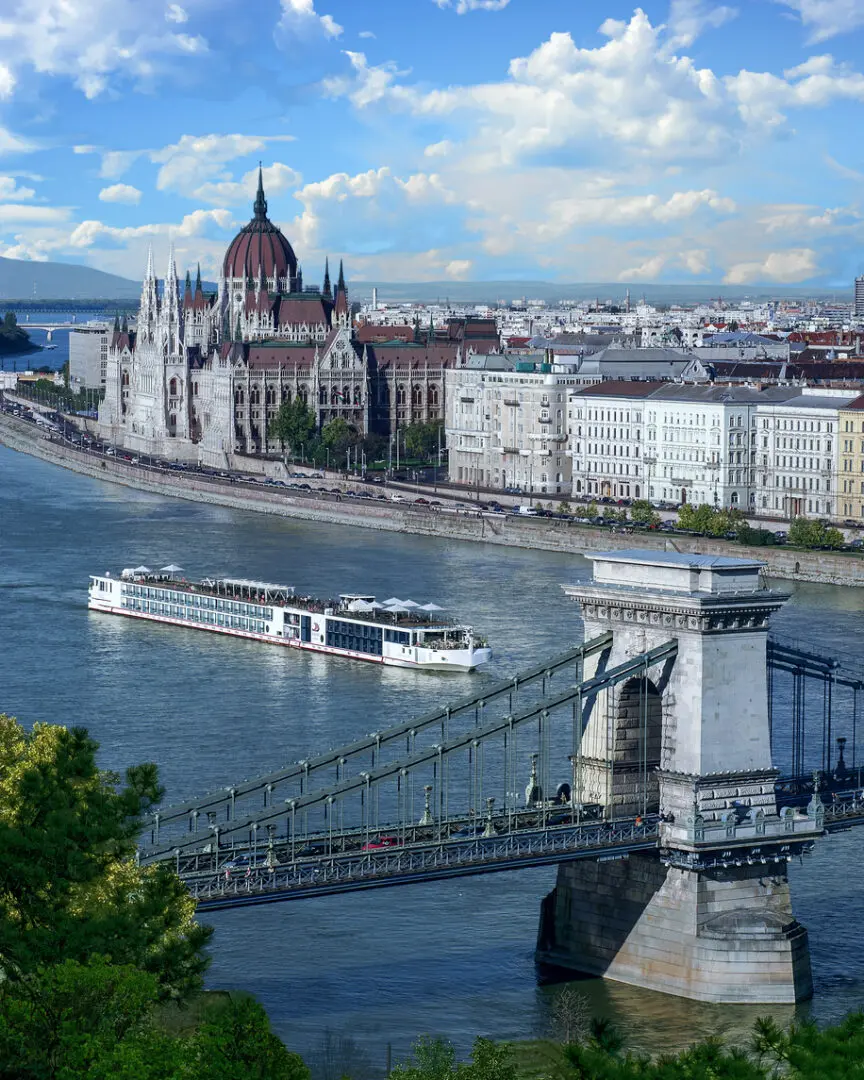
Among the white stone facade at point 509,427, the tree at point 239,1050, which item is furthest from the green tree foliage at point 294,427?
the tree at point 239,1050

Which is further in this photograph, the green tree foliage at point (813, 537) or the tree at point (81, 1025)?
the green tree foliage at point (813, 537)

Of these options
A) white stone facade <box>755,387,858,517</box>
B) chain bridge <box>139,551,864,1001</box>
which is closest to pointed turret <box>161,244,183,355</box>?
white stone facade <box>755,387,858,517</box>

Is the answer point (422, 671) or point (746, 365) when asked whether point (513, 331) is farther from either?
point (422, 671)

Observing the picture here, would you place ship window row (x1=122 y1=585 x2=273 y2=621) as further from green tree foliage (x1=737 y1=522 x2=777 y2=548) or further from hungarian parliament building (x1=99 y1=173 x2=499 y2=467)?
hungarian parliament building (x1=99 y1=173 x2=499 y2=467)

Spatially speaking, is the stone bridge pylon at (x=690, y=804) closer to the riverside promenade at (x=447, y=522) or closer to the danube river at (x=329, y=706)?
the danube river at (x=329, y=706)

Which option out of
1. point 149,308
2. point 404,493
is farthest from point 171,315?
point 404,493

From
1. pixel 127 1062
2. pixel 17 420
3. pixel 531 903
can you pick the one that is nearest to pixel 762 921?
pixel 531 903

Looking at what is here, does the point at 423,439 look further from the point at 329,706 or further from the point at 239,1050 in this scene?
the point at 239,1050
